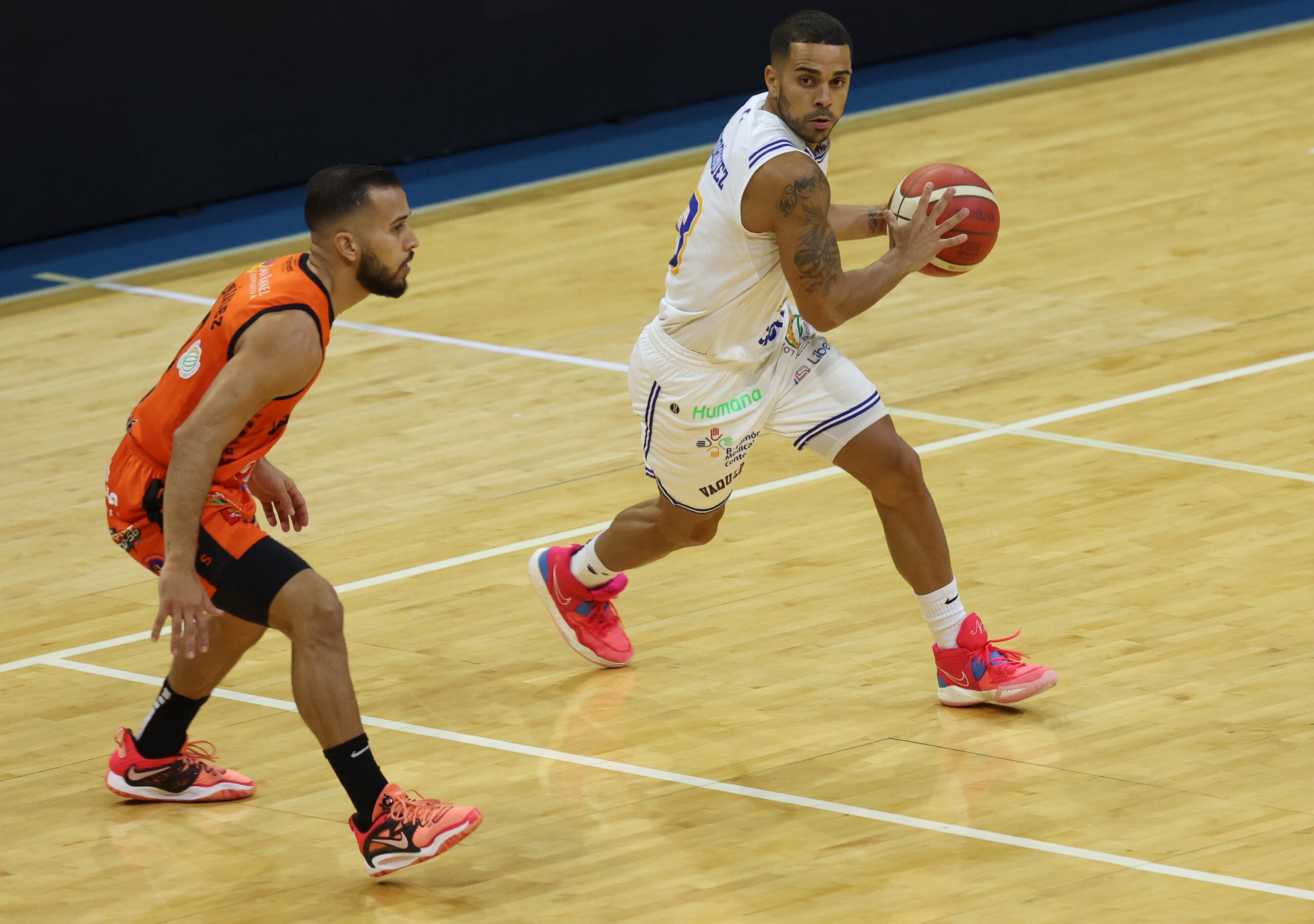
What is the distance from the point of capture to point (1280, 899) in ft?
14.5

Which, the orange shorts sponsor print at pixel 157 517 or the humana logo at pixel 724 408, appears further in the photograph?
the humana logo at pixel 724 408

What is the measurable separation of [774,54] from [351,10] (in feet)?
27.2

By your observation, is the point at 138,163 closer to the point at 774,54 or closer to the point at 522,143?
the point at 522,143

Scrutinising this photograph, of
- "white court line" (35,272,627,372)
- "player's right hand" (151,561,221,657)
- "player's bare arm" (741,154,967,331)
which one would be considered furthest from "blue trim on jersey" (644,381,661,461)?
"white court line" (35,272,627,372)

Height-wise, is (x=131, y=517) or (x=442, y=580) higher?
(x=131, y=517)

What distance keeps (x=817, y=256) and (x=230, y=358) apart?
1.61m

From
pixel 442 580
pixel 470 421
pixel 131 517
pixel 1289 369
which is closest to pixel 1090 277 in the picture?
pixel 1289 369

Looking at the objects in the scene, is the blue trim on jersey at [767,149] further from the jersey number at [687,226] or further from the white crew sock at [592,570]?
the white crew sock at [592,570]

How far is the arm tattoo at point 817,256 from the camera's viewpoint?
217 inches

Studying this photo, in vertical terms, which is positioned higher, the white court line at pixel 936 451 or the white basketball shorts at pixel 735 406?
the white basketball shorts at pixel 735 406

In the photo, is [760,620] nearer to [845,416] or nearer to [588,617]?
[588,617]

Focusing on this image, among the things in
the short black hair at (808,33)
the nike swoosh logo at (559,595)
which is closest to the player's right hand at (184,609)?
the nike swoosh logo at (559,595)

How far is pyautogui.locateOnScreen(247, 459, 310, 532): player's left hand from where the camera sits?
17.9 feet

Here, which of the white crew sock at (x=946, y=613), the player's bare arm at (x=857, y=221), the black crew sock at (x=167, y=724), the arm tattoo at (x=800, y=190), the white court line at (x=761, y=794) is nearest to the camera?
the white court line at (x=761, y=794)
